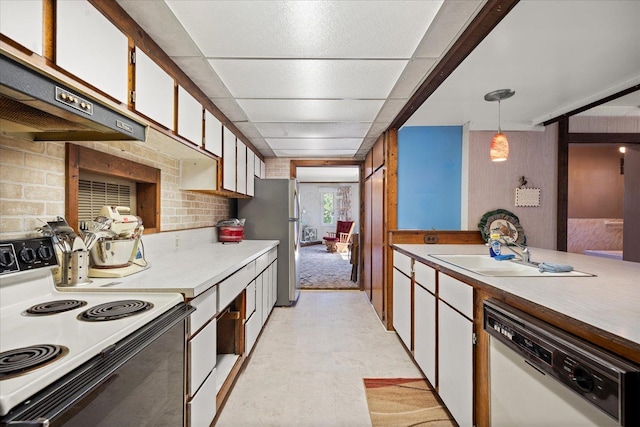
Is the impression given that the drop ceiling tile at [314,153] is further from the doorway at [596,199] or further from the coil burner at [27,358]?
the coil burner at [27,358]

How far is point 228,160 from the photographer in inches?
116

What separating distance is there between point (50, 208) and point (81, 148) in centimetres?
34

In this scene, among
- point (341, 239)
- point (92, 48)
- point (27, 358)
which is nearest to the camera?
point (27, 358)

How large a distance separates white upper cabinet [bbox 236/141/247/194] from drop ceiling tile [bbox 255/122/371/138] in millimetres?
281

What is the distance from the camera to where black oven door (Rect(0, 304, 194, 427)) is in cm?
65

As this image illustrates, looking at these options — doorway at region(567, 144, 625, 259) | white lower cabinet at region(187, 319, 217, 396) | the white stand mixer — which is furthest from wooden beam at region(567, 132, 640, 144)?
the white stand mixer

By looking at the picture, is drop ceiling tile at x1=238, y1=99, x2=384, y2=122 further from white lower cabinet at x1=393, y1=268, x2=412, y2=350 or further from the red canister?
white lower cabinet at x1=393, y1=268, x2=412, y2=350

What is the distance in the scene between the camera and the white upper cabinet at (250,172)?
3.77 meters

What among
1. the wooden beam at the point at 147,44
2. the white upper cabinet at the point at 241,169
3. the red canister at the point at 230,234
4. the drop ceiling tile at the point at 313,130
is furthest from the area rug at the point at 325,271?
the wooden beam at the point at 147,44

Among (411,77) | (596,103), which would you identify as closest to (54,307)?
(411,77)

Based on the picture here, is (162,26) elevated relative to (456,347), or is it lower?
elevated

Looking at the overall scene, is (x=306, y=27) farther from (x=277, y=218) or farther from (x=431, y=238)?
(x=277, y=218)

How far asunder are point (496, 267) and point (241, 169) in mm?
2588

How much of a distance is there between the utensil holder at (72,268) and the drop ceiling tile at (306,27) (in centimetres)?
118
